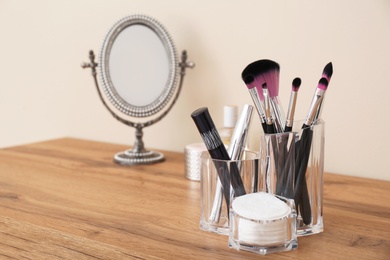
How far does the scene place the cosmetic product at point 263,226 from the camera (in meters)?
0.50

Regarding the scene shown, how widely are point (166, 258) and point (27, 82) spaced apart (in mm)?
901

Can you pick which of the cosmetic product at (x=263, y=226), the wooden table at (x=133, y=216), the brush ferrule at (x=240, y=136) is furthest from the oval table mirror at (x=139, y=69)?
the cosmetic product at (x=263, y=226)

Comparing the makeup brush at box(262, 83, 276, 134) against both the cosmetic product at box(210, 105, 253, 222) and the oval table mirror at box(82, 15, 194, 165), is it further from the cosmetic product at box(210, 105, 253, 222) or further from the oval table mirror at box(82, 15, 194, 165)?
the oval table mirror at box(82, 15, 194, 165)

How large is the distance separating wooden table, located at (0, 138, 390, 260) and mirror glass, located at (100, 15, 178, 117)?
12 cm

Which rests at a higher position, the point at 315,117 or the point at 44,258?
the point at 315,117

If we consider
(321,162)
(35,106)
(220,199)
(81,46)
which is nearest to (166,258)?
(220,199)

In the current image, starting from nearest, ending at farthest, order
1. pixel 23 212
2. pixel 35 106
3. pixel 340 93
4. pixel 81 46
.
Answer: pixel 23 212, pixel 340 93, pixel 81 46, pixel 35 106

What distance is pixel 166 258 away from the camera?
50cm

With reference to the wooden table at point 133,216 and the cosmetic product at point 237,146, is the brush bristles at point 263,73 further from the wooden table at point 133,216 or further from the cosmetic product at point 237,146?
the wooden table at point 133,216

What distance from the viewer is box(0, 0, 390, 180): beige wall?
79 centimetres

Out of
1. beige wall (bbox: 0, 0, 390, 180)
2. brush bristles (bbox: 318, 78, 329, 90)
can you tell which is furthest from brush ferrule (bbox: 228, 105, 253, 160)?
beige wall (bbox: 0, 0, 390, 180)

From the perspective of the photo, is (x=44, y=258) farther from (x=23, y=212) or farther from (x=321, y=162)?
(x=321, y=162)

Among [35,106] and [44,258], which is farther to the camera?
[35,106]

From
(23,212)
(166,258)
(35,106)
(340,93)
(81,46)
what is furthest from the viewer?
(35,106)
